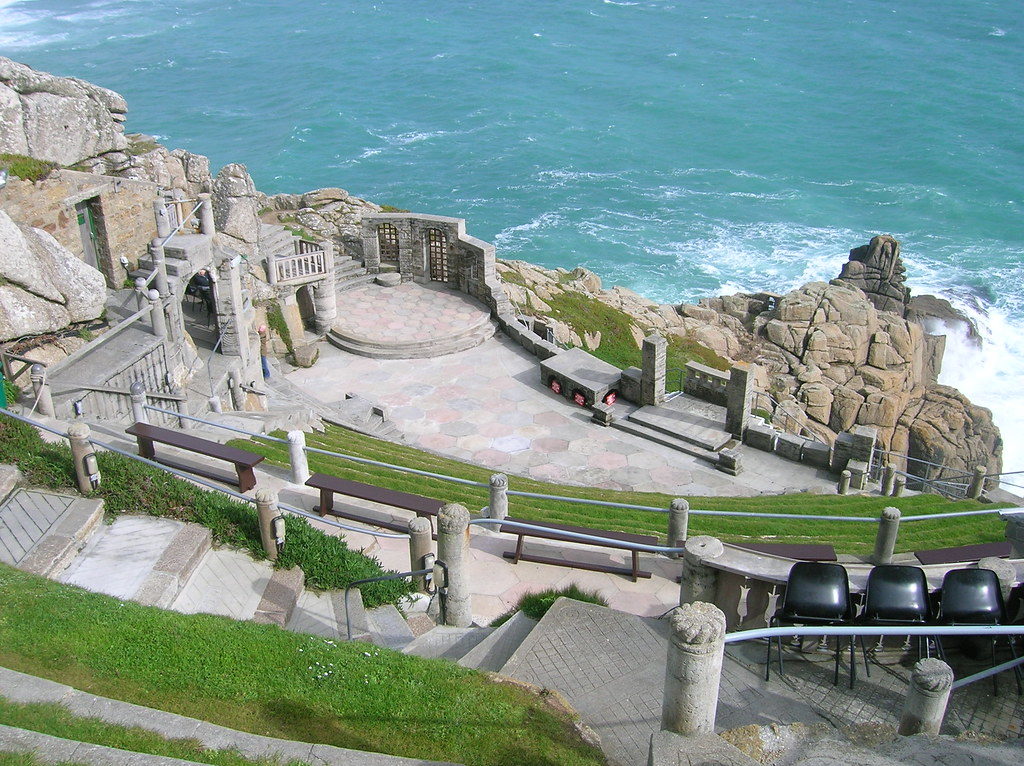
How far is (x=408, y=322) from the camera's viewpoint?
1164 inches

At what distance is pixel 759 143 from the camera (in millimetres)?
76875

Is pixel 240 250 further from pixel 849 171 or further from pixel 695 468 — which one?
pixel 849 171

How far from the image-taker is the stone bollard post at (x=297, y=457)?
52.3 feet

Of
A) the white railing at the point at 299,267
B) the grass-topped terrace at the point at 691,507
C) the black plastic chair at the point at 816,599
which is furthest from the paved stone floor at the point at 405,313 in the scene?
the black plastic chair at the point at 816,599

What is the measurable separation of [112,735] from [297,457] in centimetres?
834

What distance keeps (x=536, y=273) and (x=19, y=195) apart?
2368 centimetres

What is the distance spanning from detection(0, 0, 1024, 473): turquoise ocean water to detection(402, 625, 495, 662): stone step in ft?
136

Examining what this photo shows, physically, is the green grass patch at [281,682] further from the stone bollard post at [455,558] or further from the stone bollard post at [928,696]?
the stone bollard post at [928,696]

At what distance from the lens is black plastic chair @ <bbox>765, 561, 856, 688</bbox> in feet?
32.0

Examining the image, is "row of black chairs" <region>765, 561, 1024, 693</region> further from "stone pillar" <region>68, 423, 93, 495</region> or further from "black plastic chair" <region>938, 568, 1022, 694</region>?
"stone pillar" <region>68, 423, 93, 495</region>

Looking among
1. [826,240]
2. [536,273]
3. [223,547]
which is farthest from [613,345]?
[826,240]

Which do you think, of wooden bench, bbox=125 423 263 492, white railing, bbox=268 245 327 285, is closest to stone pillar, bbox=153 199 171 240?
white railing, bbox=268 245 327 285

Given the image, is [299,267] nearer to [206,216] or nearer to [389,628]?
[206,216]

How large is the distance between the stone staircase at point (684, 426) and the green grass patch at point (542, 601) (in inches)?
485
